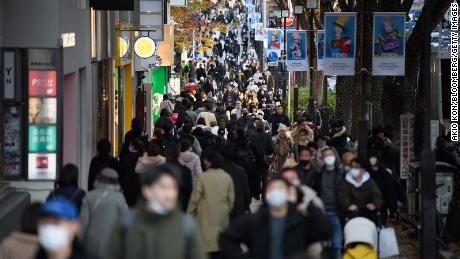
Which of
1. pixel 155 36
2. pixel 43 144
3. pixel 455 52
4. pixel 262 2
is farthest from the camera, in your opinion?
pixel 262 2

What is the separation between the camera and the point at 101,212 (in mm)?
12195

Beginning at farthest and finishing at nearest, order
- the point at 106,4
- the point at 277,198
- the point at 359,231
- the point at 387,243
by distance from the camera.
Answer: the point at 106,4, the point at 387,243, the point at 359,231, the point at 277,198

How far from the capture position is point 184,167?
52.9ft

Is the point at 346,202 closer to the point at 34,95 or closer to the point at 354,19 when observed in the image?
the point at 34,95

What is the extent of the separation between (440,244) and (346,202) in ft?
9.43

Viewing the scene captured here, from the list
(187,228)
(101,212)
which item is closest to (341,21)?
(101,212)

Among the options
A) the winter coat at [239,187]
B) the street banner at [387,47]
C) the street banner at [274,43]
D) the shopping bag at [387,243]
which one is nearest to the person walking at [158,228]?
the winter coat at [239,187]

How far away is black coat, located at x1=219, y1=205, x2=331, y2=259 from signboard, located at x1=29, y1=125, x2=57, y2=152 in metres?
9.20

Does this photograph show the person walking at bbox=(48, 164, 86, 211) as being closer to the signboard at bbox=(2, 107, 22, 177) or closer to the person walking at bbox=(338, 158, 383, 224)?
the person walking at bbox=(338, 158, 383, 224)

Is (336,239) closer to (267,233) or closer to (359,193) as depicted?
(359,193)

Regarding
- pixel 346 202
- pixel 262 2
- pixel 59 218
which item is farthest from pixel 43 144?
pixel 262 2

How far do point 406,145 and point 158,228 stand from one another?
598 inches

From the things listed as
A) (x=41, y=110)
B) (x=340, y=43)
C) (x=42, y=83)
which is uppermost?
(x=340, y=43)

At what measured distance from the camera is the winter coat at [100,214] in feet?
39.8
